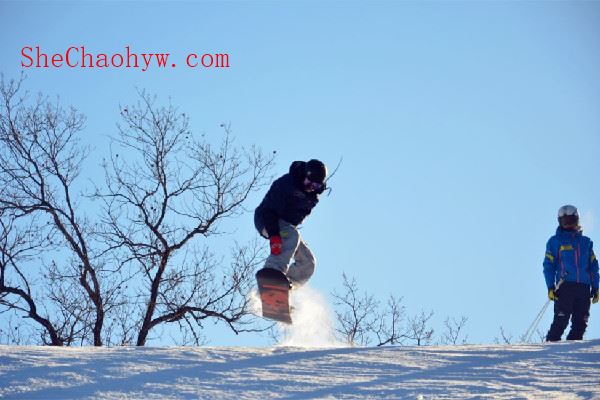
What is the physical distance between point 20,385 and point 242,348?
1.69 metres

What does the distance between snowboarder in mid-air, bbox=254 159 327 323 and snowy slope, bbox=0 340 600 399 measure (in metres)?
1.75

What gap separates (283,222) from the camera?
7.88 meters

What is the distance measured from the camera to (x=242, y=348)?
592 cm

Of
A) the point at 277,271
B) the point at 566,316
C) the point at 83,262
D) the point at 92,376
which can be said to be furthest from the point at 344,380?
the point at 83,262

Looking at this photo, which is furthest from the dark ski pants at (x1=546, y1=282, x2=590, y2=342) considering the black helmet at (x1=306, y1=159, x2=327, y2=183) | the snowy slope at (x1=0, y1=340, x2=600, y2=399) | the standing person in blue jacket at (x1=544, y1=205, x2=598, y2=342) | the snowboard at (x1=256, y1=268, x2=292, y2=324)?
the black helmet at (x1=306, y1=159, x2=327, y2=183)

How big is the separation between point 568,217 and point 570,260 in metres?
0.46

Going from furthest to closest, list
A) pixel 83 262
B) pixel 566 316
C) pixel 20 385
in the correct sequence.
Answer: pixel 83 262, pixel 566 316, pixel 20 385

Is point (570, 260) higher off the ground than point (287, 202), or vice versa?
point (287, 202)

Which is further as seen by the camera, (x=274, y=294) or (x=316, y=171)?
(x=274, y=294)

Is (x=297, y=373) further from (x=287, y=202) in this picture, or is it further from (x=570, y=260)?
(x=570, y=260)

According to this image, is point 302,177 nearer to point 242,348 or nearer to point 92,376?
point 242,348

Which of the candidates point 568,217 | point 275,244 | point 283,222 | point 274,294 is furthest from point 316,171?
point 568,217

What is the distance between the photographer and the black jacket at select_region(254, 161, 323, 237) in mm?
7648

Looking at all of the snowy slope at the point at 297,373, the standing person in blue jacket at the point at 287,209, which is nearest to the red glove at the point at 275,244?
the standing person in blue jacket at the point at 287,209
